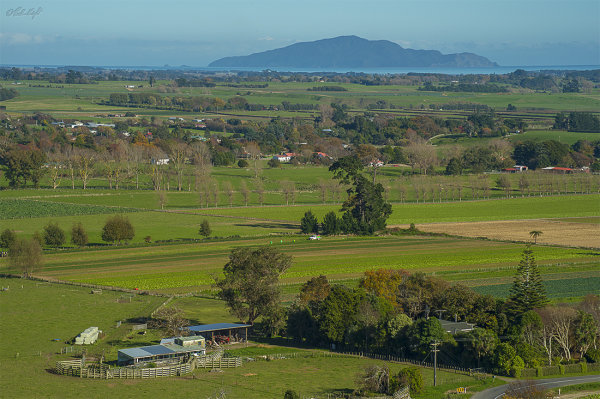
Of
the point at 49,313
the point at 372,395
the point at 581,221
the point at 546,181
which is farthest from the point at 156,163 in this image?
the point at 372,395

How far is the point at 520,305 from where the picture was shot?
53.6 m

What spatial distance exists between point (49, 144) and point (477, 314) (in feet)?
440

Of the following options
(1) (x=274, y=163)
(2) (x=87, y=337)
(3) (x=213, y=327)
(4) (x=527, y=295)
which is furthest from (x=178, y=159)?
(4) (x=527, y=295)

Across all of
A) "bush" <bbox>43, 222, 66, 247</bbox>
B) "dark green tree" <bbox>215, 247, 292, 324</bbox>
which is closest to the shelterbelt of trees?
"bush" <bbox>43, 222, 66, 247</bbox>

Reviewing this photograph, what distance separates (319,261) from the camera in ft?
258

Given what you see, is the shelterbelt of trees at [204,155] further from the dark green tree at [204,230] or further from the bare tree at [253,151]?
the dark green tree at [204,230]

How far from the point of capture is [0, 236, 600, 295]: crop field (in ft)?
232

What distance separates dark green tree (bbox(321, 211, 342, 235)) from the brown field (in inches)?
409

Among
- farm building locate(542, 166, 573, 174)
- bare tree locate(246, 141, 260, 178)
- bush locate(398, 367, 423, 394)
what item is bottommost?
bush locate(398, 367, 423, 394)

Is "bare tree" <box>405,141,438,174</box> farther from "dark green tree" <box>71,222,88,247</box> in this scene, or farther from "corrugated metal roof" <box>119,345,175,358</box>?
"corrugated metal roof" <box>119,345,175,358</box>

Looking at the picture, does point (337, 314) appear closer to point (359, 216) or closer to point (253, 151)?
point (359, 216)

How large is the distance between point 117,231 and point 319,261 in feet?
74.8

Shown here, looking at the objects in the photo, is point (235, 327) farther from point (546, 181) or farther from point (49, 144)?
point (49, 144)

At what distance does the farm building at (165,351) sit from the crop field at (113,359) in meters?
1.57
